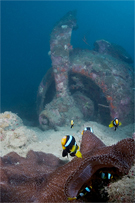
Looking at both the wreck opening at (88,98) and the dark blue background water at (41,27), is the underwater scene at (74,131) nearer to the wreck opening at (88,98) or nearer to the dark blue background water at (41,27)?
the wreck opening at (88,98)

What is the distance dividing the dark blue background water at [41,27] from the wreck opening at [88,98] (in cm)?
5238

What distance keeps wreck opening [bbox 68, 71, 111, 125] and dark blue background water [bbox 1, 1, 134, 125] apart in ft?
172

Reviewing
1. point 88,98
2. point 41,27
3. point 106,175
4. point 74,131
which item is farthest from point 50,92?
point 41,27

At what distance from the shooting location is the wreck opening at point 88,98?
25.2ft

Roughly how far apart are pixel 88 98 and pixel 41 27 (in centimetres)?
9323

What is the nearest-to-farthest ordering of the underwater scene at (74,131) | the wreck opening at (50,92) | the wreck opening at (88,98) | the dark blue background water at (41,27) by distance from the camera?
the underwater scene at (74,131) < the wreck opening at (88,98) < the wreck opening at (50,92) < the dark blue background water at (41,27)

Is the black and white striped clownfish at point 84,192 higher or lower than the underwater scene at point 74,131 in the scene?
lower

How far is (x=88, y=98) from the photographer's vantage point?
8422mm

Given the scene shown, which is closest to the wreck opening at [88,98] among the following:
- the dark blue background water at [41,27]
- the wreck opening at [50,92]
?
the wreck opening at [50,92]

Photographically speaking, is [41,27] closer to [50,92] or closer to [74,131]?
[50,92]

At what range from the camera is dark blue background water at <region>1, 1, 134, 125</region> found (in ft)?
223

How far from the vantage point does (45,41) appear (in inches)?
3556

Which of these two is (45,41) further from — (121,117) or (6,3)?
(121,117)

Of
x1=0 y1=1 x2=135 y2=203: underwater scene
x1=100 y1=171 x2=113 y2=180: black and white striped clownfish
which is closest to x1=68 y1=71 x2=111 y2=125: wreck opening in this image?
x1=0 y1=1 x2=135 y2=203: underwater scene
